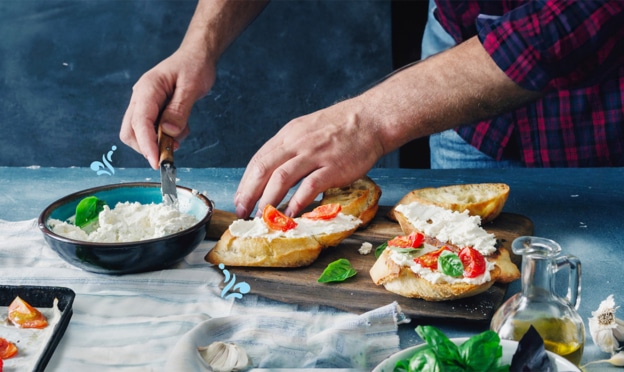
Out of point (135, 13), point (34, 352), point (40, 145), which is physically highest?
point (135, 13)

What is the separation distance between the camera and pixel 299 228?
1.72 meters

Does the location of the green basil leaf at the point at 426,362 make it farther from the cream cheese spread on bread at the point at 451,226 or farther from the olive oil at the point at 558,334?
the cream cheese spread on bread at the point at 451,226

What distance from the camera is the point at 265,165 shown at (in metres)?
1.91

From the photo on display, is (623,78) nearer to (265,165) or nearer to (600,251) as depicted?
(600,251)

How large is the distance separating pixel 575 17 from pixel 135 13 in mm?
2423

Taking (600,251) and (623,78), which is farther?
(623,78)

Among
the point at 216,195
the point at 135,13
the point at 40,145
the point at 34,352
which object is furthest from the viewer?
the point at 40,145

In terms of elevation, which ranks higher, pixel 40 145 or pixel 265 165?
pixel 265 165

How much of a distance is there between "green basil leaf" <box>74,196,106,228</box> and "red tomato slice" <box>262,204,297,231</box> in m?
0.39

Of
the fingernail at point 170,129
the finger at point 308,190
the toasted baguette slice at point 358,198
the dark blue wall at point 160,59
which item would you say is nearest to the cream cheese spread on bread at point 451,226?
the toasted baguette slice at point 358,198

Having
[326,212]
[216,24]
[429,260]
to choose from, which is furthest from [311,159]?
[216,24]

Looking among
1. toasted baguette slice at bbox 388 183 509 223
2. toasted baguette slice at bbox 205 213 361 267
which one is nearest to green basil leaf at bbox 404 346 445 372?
toasted baguette slice at bbox 205 213 361 267

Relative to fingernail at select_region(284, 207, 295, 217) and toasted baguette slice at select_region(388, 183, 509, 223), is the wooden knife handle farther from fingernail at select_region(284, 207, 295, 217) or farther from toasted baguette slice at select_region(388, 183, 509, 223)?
toasted baguette slice at select_region(388, 183, 509, 223)

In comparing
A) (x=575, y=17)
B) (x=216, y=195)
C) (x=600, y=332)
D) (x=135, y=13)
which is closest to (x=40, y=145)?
(x=135, y=13)
